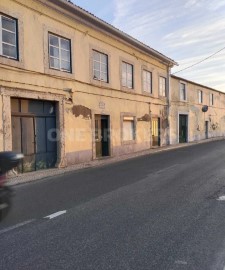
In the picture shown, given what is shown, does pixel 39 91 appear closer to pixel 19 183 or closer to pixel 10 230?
pixel 19 183

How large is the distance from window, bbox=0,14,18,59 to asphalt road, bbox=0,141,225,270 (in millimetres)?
4829

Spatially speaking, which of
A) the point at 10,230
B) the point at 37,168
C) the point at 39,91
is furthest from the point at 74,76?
the point at 10,230

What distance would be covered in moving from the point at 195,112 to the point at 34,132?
21659mm

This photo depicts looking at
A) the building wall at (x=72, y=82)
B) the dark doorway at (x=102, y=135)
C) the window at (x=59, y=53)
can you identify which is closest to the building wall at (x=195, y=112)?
the building wall at (x=72, y=82)

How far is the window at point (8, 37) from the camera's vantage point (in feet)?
35.6

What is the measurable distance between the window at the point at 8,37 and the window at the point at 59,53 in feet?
5.88

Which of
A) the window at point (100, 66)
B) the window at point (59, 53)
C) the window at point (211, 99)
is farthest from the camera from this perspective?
the window at point (211, 99)

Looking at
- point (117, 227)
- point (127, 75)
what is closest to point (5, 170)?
point (117, 227)

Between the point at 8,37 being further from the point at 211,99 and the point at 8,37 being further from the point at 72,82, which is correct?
the point at 211,99

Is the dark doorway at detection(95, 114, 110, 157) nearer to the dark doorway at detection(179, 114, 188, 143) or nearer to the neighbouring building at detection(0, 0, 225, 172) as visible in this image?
the neighbouring building at detection(0, 0, 225, 172)

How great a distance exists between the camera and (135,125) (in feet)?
65.1

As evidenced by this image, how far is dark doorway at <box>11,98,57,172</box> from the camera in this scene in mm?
11594

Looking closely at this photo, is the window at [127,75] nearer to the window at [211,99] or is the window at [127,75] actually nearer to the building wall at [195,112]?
the building wall at [195,112]

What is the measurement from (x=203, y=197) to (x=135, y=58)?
46.6ft
